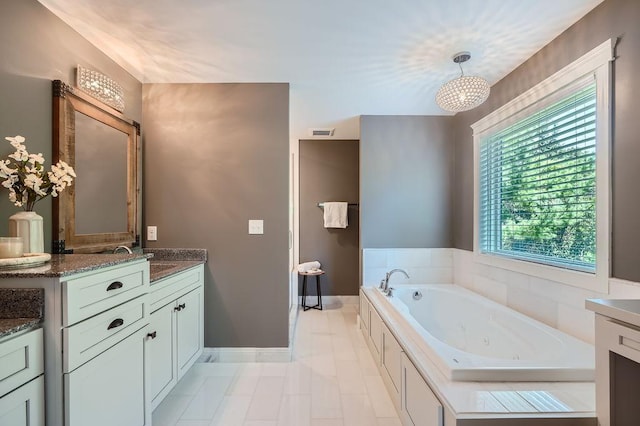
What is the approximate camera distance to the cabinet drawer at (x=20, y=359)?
2.82 feet

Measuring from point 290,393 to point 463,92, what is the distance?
91.7 inches

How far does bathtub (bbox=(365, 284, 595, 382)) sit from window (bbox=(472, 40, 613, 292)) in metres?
0.36

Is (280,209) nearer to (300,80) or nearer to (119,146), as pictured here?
(300,80)

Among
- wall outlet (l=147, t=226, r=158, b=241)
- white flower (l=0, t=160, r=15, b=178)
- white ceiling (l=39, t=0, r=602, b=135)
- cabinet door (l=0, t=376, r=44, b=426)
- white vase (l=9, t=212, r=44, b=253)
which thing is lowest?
cabinet door (l=0, t=376, r=44, b=426)

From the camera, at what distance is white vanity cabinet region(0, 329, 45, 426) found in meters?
0.86

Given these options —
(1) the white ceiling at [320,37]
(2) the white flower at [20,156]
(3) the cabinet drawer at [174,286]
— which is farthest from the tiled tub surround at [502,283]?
(2) the white flower at [20,156]

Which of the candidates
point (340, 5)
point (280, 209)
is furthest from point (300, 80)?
point (280, 209)

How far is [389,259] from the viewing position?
3.20 metres

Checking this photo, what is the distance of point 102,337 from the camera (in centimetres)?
121

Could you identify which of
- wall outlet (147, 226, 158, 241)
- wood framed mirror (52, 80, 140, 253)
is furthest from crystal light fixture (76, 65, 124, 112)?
wall outlet (147, 226, 158, 241)

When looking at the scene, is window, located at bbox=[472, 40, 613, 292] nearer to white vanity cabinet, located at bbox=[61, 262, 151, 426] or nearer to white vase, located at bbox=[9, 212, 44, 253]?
white vanity cabinet, located at bbox=[61, 262, 151, 426]

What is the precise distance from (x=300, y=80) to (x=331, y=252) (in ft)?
7.82

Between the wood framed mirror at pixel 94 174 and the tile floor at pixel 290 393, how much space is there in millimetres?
1176

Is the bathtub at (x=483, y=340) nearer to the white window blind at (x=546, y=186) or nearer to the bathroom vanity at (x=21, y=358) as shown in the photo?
the white window blind at (x=546, y=186)
